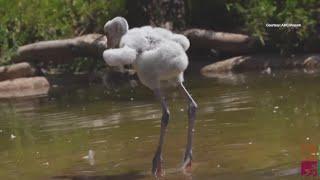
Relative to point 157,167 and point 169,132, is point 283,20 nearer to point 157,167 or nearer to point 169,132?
point 169,132

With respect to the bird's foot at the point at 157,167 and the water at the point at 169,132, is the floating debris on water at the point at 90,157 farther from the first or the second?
the bird's foot at the point at 157,167

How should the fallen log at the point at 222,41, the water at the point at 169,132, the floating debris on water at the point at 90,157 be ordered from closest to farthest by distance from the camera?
the water at the point at 169,132 < the floating debris on water at the point at 90,157 < the fallen log at the point at 222,41

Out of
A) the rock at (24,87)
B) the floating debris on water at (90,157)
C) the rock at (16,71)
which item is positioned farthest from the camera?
the rock at (16,71)

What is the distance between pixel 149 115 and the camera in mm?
→ 9242

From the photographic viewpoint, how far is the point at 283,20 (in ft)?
46.7

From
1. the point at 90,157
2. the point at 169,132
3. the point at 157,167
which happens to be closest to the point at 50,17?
the point at 169,132

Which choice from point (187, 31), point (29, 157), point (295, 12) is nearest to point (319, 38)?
point (295, 12)

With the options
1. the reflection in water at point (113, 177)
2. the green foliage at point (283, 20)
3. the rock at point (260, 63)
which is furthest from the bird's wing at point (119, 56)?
the green foliage at point (283, 20)

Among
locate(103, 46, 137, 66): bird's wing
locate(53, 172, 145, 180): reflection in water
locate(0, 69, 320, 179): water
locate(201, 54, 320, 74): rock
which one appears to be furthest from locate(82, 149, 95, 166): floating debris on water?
locate(201, 54, 320, 74): rock

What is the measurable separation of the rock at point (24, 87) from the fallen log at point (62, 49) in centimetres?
62

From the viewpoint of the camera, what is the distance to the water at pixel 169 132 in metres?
6.33

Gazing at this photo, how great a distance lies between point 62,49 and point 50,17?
1.79m

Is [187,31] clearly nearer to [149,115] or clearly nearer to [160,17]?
[160,17]

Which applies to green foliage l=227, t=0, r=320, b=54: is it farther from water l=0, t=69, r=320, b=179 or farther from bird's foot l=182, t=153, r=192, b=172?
bird's foot l=182, t=153, r=192, b=172
